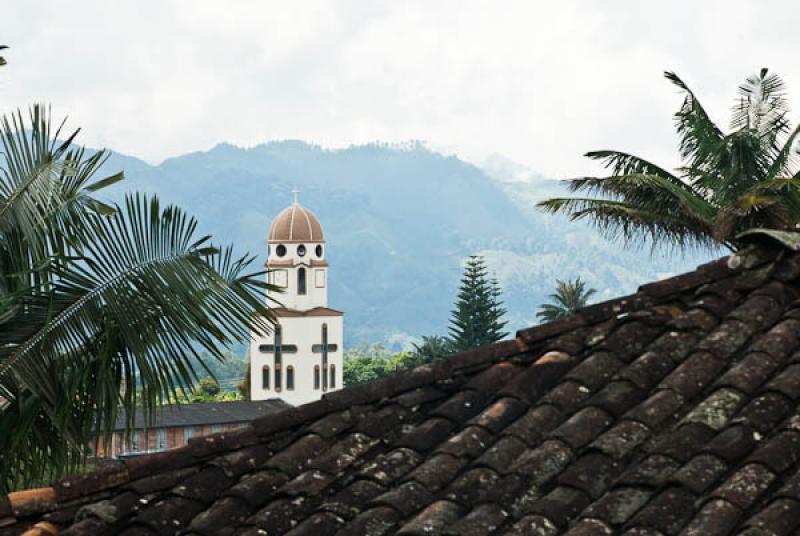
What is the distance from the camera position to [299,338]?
94.0m

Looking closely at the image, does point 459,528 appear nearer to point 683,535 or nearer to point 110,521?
point 683,535

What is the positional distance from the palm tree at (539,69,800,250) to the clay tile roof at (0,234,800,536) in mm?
14112

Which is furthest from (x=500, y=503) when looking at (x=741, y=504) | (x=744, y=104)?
(x=744, y=104)

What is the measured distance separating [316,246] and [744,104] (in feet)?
244

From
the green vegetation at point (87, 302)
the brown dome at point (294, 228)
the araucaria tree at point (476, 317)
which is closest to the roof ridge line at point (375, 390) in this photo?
the green vegetation at point (87, 302)

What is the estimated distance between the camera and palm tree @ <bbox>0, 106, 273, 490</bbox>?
6418mm

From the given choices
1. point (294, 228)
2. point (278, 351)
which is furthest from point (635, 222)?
point (278, 351)

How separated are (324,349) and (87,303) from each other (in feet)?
288

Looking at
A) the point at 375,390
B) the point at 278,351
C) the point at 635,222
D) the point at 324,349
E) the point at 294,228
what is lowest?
the point at 375,390

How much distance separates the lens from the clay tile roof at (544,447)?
4062 millimetres

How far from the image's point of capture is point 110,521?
4.57 metres

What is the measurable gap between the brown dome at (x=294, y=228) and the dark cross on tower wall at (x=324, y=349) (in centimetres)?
695

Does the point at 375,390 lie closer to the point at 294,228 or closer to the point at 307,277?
the point at 294,228

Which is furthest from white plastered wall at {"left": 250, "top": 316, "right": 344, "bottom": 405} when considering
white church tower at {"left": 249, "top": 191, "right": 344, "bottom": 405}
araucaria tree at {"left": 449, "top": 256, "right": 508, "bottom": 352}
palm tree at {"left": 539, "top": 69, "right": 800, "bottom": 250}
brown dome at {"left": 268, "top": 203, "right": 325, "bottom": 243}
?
palm tree at {"left": 539, "top": 69, "right": 800, "bottom": 250}
